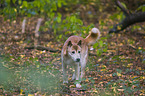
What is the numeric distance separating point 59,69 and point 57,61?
64cm

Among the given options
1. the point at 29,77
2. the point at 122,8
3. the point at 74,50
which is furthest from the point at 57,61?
the point at 122,8

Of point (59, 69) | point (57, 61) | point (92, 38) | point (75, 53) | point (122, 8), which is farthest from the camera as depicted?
point (122, 8)

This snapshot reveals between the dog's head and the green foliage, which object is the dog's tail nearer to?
the dog's head

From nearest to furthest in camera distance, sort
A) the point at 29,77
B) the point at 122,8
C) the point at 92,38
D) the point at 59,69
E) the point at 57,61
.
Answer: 1. the point at 29,77
2. the point at 92,38
3. the point at 59,69
4. the point at 57,61
5. the point at 122,8

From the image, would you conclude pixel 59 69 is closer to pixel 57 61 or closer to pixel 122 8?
pixel 57 61

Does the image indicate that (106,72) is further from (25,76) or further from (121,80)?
(25,76)

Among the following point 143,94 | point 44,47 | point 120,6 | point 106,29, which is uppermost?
point 120,6

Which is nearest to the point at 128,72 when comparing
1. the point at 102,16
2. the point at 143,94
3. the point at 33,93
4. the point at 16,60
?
the point at 143,94

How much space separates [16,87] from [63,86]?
43.0 inches

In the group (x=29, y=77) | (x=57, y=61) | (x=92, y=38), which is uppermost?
(x=92, y=38)

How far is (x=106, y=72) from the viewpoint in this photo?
20.7ft

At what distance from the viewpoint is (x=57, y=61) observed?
7.09 m

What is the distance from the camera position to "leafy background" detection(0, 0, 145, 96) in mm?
5266

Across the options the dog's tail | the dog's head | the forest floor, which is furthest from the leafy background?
the dog's head
